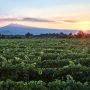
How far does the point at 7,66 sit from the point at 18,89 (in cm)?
429

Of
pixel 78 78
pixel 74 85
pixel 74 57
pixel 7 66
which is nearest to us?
pixel 74 85

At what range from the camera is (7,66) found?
17.5m

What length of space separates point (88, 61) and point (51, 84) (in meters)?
7.93

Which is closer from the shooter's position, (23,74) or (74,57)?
(23,74)

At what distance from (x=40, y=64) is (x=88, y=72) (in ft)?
13.6

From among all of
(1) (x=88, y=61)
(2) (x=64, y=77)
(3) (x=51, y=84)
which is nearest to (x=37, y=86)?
(3) (x=51, y=84)

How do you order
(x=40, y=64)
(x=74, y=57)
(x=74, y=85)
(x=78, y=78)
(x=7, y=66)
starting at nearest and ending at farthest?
(x=74, y=85) → (x=78, y=78) → (x=7, y=66) → (x=40, y=64) → (x=74, y=57)

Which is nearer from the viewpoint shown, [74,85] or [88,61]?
[74,85]

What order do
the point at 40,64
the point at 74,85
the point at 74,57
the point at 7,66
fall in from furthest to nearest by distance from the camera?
the point at 74,57
the point at 40,64
the point at 7,66
the point at 74,85

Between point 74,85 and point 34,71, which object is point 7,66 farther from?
point 74,85

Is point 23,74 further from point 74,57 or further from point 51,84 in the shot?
point 74,57

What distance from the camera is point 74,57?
935 inches

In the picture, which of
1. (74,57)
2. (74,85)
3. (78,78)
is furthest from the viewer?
(74,57)

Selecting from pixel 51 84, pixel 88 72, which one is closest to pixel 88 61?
pixel 88 72
